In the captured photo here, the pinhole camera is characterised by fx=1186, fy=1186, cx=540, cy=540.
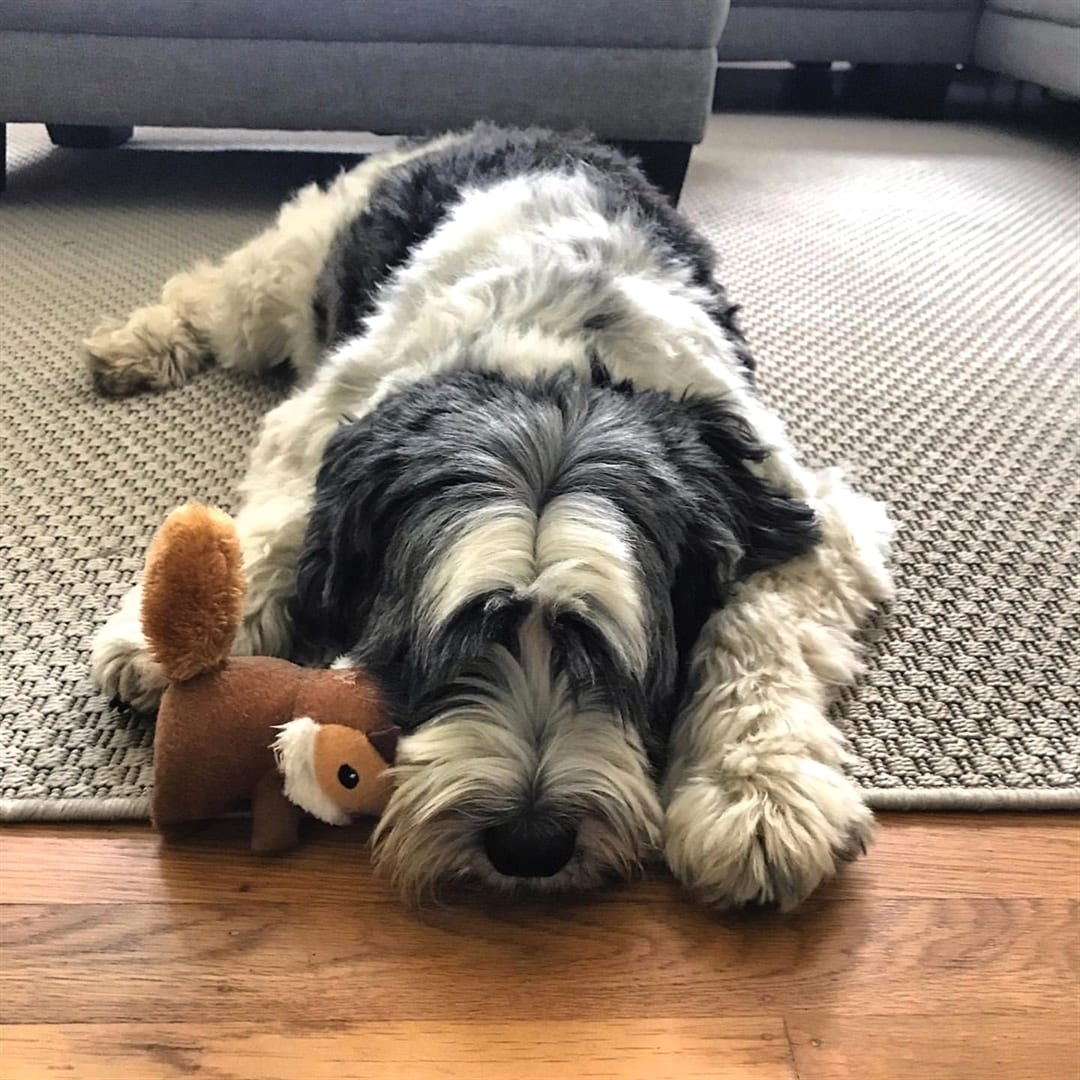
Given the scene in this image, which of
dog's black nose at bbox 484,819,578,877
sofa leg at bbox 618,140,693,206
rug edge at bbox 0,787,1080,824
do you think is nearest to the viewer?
dog's black nose at bbox 484,819,578,877

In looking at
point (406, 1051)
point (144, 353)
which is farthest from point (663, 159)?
point (406, 1051)

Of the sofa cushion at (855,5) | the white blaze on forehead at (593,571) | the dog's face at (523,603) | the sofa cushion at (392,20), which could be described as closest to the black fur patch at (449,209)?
the dog's face at (523,603)

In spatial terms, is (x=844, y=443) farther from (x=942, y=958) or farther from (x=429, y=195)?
(x=942, y=958)

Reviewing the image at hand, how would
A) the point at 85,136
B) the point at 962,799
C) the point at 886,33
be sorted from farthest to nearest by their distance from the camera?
the point at 886,33, the point at 85,136, the point at 962,799

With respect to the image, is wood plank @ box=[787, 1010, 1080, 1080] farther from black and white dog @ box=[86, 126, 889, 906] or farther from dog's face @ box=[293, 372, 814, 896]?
dog's face @ box=[293, 372, 814, 896]

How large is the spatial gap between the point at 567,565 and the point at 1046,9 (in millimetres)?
6472

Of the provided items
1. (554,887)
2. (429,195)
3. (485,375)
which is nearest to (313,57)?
(429,195)

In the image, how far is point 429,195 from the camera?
2.68 meters

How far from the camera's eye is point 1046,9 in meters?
6.51

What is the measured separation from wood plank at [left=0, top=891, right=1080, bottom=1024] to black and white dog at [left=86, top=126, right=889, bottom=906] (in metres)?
0.07

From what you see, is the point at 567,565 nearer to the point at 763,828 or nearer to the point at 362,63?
the point at 763,828

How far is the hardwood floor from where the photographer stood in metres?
1.31

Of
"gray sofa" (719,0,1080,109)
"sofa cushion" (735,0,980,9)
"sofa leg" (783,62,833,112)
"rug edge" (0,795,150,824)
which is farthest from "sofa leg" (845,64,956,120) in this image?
"rug edge" (0,795,150,824)

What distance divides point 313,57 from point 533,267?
2635mm
